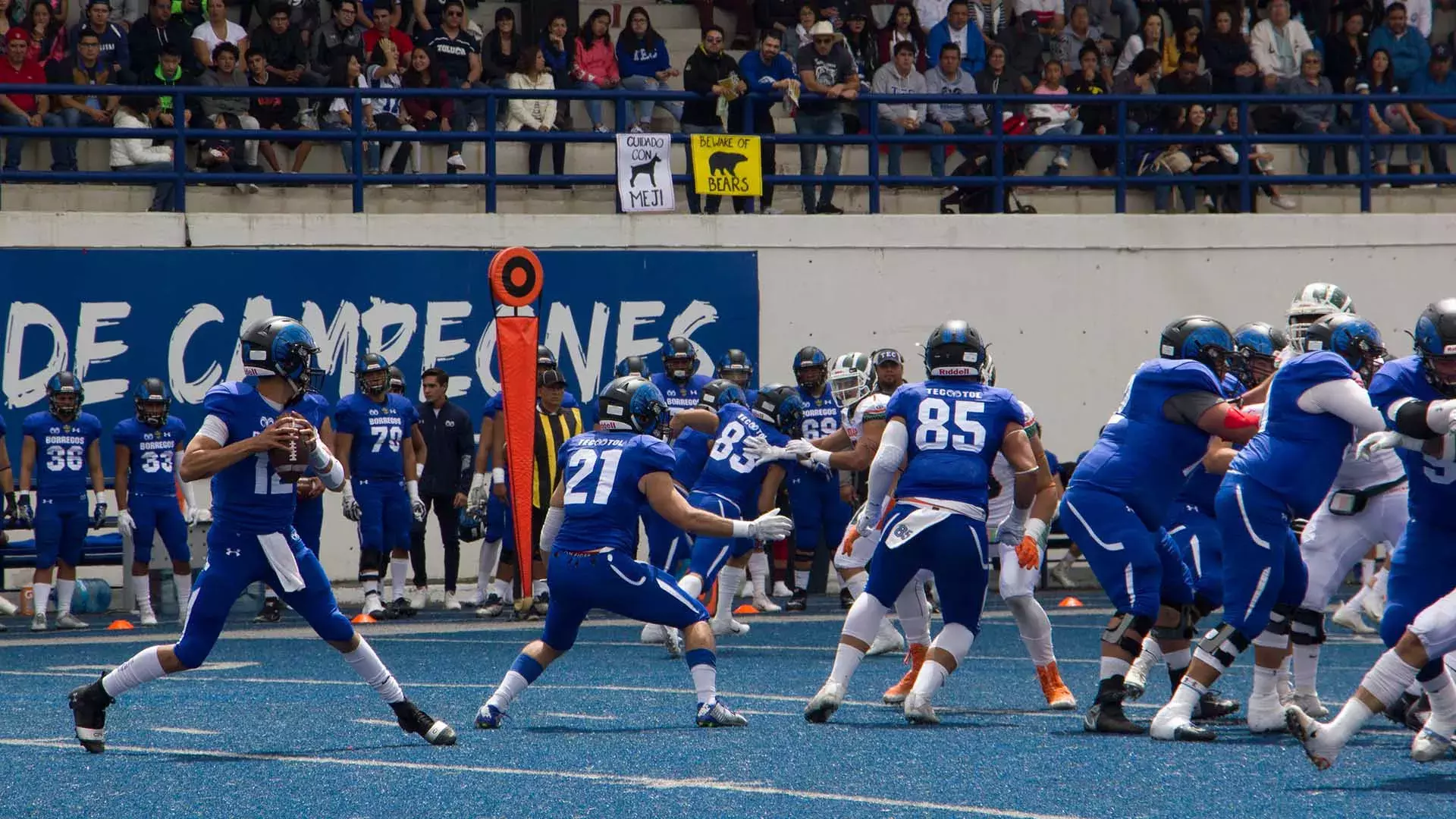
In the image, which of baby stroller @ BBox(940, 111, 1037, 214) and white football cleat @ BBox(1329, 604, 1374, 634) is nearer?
white football cleat @ BBox(1329, 604, 1374, 634)

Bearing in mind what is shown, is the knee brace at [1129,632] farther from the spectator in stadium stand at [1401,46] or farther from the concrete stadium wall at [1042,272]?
the spectator in stadium stand at [1401,46]

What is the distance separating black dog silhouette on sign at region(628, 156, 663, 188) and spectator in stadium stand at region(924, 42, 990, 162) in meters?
2.92

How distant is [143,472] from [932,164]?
7.99 metres

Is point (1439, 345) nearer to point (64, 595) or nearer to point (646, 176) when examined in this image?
point (64, 595)

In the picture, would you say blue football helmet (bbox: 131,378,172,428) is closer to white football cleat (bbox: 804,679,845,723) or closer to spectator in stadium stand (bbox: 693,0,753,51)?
spectator in stadium stand (bbox: 693,0,753,51)

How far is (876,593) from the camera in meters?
8.76

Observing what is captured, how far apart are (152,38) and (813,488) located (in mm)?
7069

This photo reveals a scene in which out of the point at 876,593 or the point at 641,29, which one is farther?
the point at 641,29

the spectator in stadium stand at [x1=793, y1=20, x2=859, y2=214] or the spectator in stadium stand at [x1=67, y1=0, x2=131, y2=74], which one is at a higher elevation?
the spectator in stadium stand at [x1=67, y1=0, x2=131, y2=74]

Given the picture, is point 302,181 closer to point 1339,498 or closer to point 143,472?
point 143,472

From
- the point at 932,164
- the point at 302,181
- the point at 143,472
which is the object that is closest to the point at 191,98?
the point at 302,181

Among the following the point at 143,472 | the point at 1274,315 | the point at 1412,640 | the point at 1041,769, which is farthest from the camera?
the point at 1274,315

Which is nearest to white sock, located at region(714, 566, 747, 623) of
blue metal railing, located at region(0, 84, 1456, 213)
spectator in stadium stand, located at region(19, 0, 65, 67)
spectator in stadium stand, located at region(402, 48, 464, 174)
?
blue metal railing, located at region(0, 84, 1456, 213)

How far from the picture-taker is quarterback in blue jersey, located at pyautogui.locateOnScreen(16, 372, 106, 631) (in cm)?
1481
